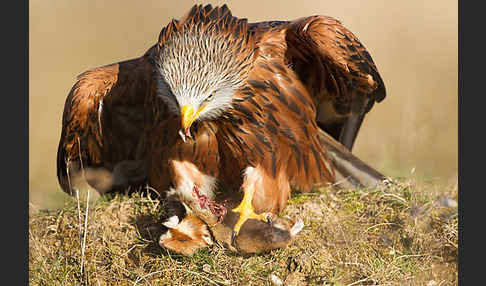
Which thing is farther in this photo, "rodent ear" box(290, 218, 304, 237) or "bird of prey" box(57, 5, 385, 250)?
"rodent ear" box(290, 218, 304, 237)

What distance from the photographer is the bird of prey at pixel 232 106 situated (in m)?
4.00

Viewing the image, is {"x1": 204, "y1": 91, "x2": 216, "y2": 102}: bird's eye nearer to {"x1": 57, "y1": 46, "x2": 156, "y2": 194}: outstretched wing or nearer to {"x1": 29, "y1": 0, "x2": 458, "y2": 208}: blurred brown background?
{"x1": 57, "y1": 46, "x2": 156, "y2": 194}: outstretched wing

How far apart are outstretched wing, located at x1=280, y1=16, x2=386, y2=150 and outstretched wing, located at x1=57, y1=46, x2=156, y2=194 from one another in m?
1.47

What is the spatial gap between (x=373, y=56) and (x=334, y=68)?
1.92 m

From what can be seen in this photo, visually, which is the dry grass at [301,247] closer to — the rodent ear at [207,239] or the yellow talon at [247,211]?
the rodent ear at [207,239]

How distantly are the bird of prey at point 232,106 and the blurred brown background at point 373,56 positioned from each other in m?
1.05

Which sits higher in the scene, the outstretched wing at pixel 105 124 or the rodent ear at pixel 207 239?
A: the outstretched wing at pixel 105 124

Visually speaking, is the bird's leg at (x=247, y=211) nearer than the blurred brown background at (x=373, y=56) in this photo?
Yes

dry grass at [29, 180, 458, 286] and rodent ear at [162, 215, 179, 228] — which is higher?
rodent ear at [162, 215, 179, 228]

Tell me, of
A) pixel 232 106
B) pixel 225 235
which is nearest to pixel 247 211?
pixel 225 235

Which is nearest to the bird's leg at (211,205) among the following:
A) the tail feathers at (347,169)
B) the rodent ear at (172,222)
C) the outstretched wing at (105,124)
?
the rodent ear at (172,222)

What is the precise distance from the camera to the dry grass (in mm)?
4297

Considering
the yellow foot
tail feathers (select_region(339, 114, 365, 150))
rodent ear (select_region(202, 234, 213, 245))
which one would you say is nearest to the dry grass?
rodent ear (select_region(202, 234, 213, 245))

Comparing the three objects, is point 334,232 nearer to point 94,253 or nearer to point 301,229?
point 301,229
